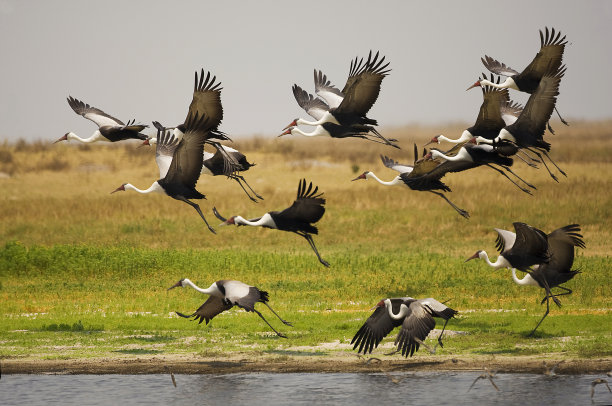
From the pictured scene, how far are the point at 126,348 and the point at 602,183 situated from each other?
26521 mm

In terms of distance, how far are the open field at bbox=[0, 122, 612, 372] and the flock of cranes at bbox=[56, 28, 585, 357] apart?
3.21 ft

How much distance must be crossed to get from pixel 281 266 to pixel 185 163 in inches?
379

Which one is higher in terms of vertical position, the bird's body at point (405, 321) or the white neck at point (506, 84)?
the white neck at point (506, 84)

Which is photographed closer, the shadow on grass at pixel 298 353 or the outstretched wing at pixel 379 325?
the outstretched wing at pixel 379 325

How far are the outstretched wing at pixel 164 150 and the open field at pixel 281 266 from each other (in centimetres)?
311

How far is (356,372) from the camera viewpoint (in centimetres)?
1617

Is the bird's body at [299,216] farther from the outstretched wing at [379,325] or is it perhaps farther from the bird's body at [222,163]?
the bird's body at [222,163]

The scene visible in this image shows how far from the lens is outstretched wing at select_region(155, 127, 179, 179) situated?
1891 centimetres

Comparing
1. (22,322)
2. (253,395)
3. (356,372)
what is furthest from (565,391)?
(22,322)

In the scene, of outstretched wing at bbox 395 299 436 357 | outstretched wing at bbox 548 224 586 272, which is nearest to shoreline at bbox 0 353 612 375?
outstretched wing at bbox 395 299 436 357

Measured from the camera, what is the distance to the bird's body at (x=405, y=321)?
15.3 metres

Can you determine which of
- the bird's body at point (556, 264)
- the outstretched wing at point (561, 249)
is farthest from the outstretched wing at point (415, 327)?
the outstretched wing at point (561, 249)

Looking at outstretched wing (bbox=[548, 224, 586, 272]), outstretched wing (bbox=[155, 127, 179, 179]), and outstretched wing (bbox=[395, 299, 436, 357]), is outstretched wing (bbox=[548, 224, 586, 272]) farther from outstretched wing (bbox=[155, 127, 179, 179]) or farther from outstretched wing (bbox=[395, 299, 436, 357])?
outstretched wing (bbox=[155, 127, 179, 179])

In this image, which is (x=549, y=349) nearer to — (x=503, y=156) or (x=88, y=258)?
(x=503, y=156)
